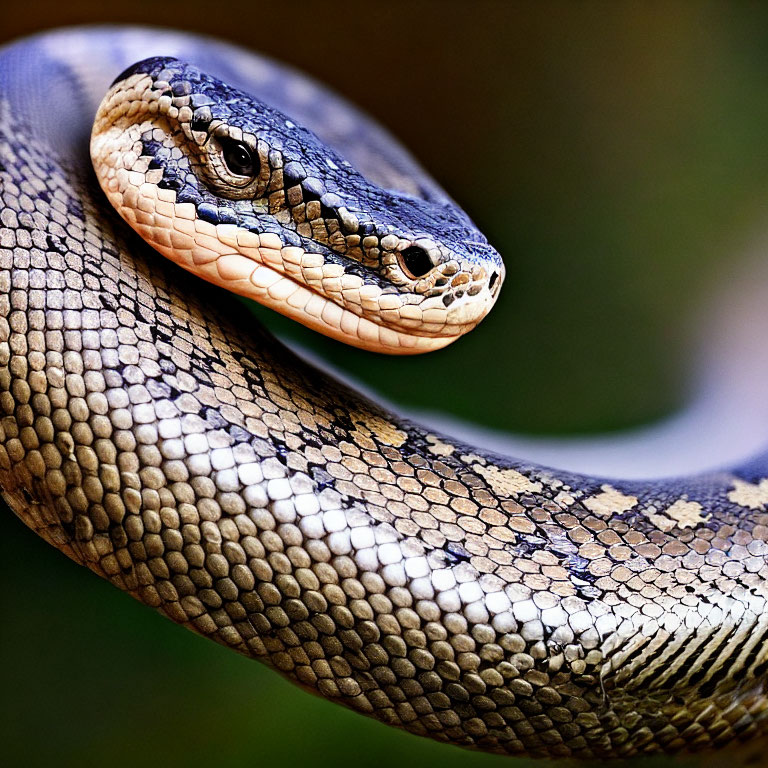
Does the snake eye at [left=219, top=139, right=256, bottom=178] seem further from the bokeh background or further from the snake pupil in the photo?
the bokeh background

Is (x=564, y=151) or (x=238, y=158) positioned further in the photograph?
(x=564, y=151)

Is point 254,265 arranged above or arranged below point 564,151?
below

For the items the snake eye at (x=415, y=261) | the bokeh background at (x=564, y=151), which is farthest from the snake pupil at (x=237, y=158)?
the bokeh background at (x=564, y=151)

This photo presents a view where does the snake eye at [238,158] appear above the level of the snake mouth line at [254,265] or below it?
above

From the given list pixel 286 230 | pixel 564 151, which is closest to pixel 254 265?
pixel 286 230

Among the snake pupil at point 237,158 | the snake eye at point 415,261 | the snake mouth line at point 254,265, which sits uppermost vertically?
the snake eye at point 415,261

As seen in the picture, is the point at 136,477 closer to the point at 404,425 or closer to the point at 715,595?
the point at 404,425

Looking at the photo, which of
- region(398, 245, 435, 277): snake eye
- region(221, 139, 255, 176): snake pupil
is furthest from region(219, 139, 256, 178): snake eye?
region(398, 245, 435, 277): snake eye

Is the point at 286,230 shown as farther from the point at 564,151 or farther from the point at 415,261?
the point at 564,151

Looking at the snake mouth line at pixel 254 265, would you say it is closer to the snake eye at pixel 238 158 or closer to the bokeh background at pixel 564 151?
the snake eye at pixel 238 158
